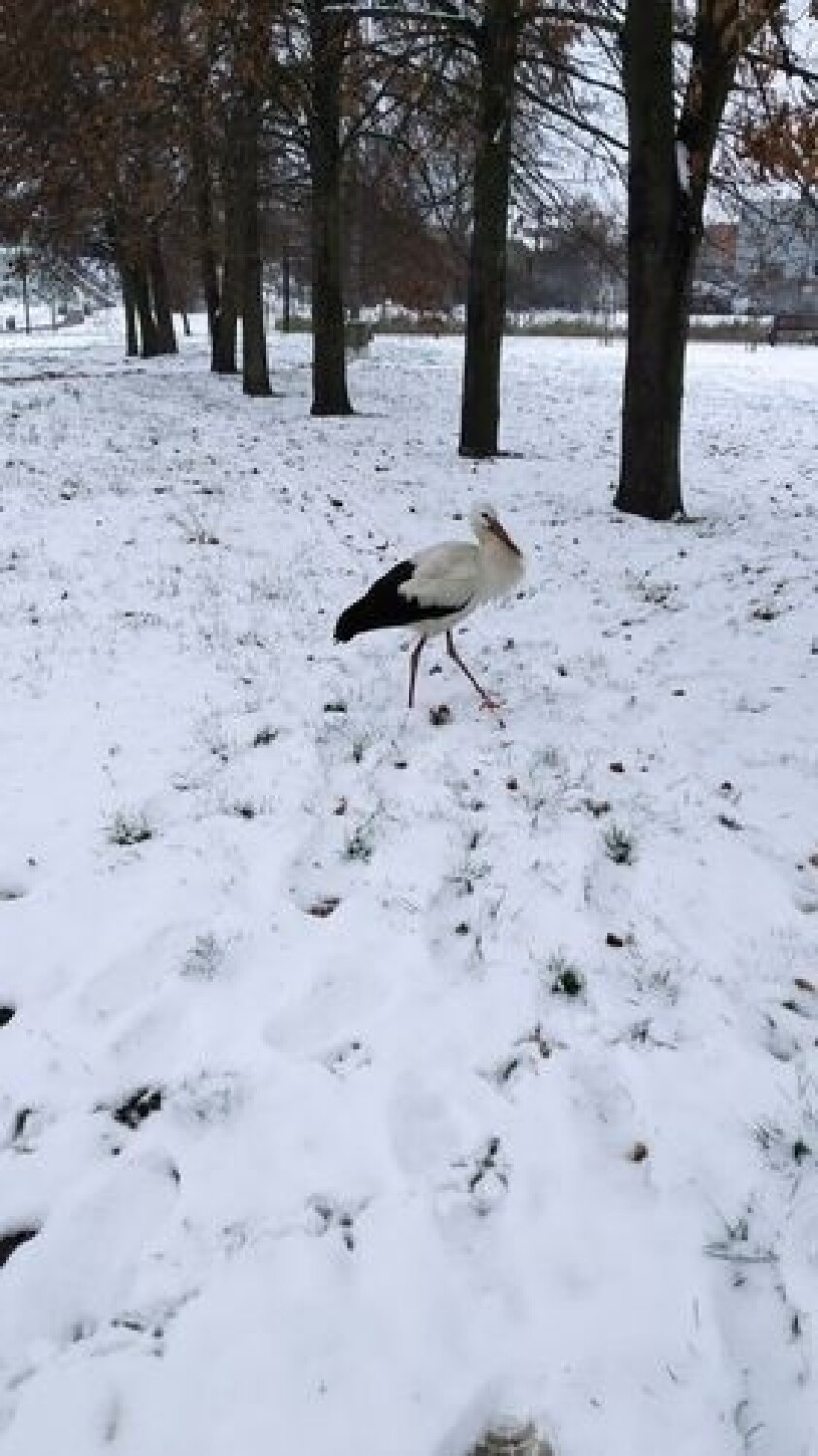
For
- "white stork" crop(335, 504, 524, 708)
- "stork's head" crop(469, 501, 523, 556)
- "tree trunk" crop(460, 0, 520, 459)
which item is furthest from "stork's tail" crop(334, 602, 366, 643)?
"tree trunk" crop(460, 0, 520, 459)

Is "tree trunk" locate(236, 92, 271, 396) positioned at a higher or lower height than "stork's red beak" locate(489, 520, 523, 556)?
higher

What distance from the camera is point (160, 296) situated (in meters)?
36.4

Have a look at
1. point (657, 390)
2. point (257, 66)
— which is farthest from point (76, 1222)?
point (257, 66)

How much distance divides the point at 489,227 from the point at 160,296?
79.6 feet

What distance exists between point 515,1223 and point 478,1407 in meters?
0.56

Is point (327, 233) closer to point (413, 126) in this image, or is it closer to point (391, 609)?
point (413, 126)

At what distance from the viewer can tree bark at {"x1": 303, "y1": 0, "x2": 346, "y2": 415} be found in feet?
58.3

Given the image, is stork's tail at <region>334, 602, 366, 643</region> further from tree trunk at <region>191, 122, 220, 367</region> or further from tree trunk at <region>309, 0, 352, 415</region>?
tree trunk at <region>309, 0, 352, 415</region>

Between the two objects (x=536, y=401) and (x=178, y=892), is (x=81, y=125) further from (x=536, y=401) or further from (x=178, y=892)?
(x=178, y=892)

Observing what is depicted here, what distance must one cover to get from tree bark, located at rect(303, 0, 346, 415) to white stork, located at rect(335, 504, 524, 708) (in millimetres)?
12182

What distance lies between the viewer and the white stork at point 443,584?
6652mm

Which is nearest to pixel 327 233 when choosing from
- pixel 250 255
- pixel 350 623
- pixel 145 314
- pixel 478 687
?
pixel 250 255

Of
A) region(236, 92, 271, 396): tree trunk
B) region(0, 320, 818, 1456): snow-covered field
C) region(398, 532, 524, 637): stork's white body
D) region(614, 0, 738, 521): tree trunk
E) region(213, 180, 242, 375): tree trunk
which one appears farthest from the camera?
region(213, 180, 242, 375): tree trunk

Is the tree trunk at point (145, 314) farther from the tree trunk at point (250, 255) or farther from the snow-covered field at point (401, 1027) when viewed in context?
the snow-covered field at point (401, 1027)
